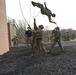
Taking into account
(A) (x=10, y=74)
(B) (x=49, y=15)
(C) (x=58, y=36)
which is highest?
(B) (x=49, y=15)

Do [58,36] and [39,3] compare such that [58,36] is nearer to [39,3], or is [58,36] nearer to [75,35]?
[39,3]

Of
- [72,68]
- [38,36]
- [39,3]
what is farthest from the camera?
[39,3]

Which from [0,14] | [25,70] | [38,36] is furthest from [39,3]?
[25,70]

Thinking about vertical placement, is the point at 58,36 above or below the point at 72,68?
above

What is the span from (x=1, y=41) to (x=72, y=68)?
9.80m

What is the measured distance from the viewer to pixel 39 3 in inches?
611

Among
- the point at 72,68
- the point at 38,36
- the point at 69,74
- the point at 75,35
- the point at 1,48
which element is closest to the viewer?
the point at 69,74

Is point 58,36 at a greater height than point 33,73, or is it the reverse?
point 58,36

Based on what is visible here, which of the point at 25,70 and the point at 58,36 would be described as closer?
the point at 25,70

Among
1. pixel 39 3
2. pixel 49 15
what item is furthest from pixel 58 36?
pixel 39 3

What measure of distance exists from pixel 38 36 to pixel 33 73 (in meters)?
4.83

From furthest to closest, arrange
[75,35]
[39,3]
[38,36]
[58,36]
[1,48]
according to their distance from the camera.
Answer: [75,35] < [1,48] < [58,36] < [39,3] < [38,36]

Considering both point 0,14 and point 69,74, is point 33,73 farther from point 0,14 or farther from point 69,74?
point 0,14

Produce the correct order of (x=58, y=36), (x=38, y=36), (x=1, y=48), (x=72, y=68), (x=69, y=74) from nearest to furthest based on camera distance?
1. (x=69, y=74)
2. (x=72, y=68)
3. (x=38, y=36)
4. (x=58, y=36)
5. (x=1, y=48)
